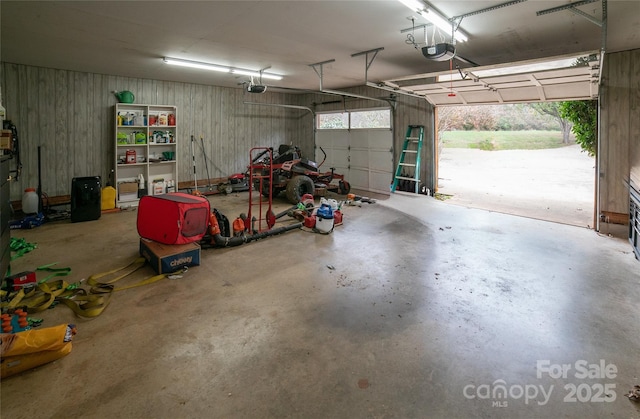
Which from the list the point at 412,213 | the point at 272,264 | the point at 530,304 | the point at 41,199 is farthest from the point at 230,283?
the point at 41,199

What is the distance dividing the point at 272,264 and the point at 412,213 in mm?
3635

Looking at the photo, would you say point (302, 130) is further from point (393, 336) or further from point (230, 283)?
point (393, 336)

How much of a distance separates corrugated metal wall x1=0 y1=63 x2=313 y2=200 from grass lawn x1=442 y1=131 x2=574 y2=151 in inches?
598

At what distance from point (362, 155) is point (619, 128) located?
219 inches

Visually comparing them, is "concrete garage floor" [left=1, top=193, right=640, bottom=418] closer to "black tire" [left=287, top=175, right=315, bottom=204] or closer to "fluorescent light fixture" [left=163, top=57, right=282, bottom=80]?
"black tire" [left=287, top=175, right=315, bottom=204]

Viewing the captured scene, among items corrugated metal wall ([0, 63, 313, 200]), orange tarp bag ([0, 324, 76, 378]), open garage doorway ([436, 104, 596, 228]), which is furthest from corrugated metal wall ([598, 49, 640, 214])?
corrugated metal wall ([0, 63, 313, 200])

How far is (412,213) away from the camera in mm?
6633

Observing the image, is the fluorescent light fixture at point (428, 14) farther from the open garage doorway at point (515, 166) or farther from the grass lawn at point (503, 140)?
the grass lawn at point (503, 140)

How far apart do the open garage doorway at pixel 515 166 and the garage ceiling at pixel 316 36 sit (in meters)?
2.36

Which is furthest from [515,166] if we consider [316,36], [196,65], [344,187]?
[196,65]

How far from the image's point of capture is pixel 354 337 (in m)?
2.55

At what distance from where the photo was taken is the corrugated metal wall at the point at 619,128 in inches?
193

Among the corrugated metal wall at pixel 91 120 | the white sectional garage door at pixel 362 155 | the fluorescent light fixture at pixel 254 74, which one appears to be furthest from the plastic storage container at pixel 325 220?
the corrugated metal wall at pixel 91 120

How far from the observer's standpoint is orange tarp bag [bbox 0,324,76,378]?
80.9 inches
